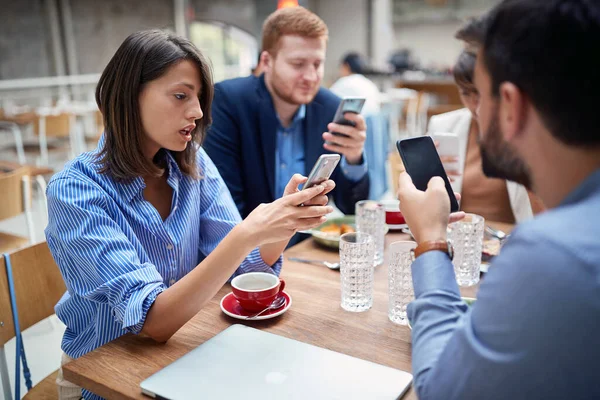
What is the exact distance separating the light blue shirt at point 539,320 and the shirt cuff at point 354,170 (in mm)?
1405

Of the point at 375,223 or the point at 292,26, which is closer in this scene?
the point at 375,223

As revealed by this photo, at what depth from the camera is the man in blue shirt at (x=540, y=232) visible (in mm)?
578

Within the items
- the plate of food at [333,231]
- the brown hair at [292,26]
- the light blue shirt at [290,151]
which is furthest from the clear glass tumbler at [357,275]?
the brown hair at [292,26]

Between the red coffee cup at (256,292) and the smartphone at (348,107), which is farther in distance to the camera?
the smartphone at (348,107)

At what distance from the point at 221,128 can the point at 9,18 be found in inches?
302

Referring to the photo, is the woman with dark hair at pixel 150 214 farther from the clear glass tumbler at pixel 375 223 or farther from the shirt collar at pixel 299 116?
the shirt collar at pixel 299 116

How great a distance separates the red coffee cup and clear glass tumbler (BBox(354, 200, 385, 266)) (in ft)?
A: 1.27

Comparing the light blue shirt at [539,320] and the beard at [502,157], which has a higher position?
the beard at [502,157]

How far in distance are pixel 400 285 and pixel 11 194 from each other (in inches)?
90.8

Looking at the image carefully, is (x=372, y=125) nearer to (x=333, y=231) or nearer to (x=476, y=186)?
(x=476, y=186)

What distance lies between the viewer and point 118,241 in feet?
3.68

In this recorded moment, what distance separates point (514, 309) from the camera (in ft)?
1.98

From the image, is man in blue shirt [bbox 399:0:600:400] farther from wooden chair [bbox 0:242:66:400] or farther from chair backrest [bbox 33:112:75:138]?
chair backrest [bbox 33:112:75:138]

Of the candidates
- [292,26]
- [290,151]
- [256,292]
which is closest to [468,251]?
[256,292]
